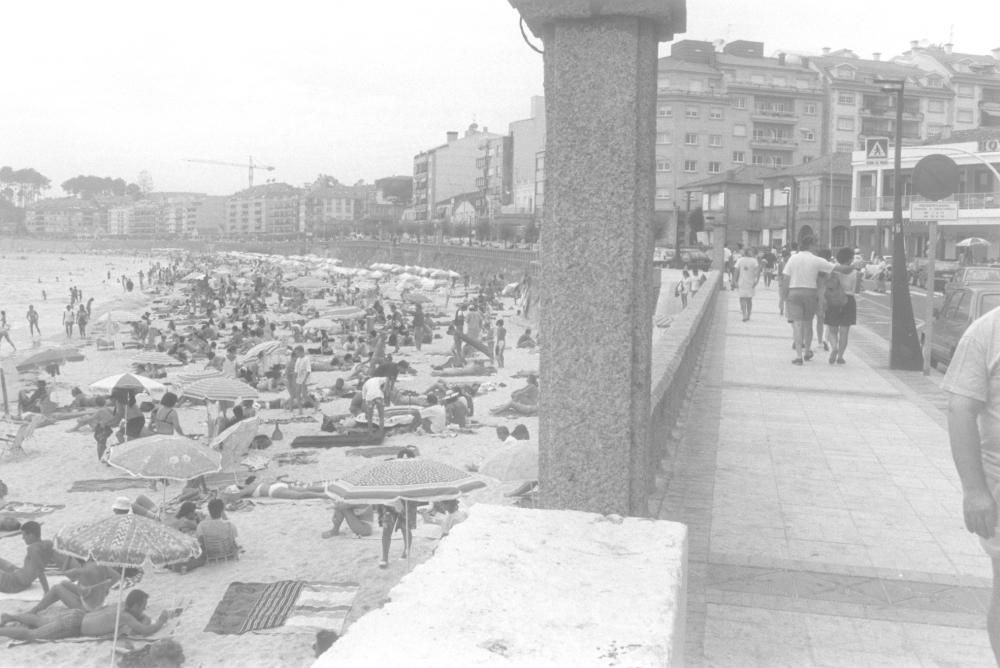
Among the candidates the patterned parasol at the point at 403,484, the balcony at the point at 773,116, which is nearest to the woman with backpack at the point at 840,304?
the patterned parasol at the point at 403,484

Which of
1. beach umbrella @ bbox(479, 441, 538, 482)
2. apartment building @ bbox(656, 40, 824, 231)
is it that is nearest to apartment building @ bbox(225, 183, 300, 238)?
apartment building @ bbox(656, 40, 824, 231)

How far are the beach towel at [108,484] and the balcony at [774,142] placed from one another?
207 feet

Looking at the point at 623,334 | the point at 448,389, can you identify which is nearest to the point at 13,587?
the point at 623,334

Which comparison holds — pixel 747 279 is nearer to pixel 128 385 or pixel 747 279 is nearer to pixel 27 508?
pixel 128 385

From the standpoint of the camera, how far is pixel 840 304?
12.3 meters

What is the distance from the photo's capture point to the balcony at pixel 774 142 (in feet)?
229

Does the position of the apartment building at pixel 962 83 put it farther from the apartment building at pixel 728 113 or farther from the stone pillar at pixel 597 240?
the stone pillar at pixel 597 240

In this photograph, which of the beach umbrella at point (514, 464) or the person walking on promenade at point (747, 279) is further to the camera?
the person walking on promenade at point (747, 279)

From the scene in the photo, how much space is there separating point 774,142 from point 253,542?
66580 millimetres

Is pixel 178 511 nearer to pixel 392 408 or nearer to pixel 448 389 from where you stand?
pixel 392 408

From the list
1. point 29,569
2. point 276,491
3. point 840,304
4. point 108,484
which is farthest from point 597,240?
point 108,484

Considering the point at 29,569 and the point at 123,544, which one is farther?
the point at 29,569

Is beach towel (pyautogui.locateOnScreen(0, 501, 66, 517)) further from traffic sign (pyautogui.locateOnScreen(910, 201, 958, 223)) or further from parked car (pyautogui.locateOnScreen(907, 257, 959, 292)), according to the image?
parked car (pyautogui.locateOnScreen(907, 257, 959, 292))

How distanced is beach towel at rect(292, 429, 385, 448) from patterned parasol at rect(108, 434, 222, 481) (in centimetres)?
397
